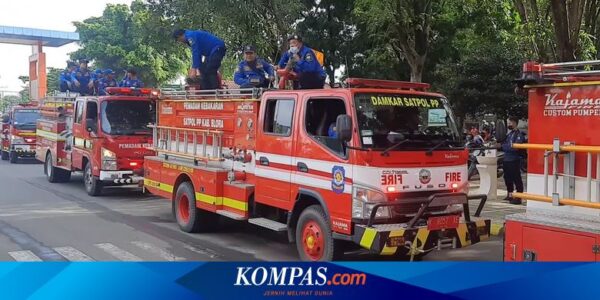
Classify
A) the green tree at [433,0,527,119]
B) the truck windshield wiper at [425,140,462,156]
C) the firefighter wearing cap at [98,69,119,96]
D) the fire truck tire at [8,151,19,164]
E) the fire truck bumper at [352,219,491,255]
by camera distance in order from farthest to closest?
the fire truck tire at [8,151,19,164], the green tree at [433,0,527,119], the firefighter wearing cap at [98,69,119,96], the truck windshield wiper at [425,140,462,156], the fire truck bumper at [352,219,491,255]

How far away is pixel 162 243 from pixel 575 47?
9188 mm

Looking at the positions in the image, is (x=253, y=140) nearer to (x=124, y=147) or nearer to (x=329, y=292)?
(x=329, y=292)

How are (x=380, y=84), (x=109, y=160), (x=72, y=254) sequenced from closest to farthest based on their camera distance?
(x=380, y=84)
(x=72, y=254)
(x=109, y=160)

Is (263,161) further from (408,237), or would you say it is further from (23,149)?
(23,149)

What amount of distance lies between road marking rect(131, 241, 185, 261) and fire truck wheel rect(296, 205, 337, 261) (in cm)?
172

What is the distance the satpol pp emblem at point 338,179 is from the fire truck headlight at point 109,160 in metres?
7.28

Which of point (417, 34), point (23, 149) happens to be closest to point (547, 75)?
point (417, 34)

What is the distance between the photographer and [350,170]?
610 centimetres

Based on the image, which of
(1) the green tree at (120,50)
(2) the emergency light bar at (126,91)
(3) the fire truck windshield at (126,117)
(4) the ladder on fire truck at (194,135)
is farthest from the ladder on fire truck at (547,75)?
(1) the green tree at (120,50)

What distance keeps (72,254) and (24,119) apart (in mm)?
16856

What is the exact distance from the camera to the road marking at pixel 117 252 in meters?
7.39

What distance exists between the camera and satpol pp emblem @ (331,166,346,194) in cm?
619

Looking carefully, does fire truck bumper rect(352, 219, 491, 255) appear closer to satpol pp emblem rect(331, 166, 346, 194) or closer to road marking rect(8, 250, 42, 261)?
satpol pp emblem rect(331, 166, 346, 194)

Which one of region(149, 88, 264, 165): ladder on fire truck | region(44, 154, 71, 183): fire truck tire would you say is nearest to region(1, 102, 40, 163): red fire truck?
region(44, 154, 71, 183): fire truck tire
